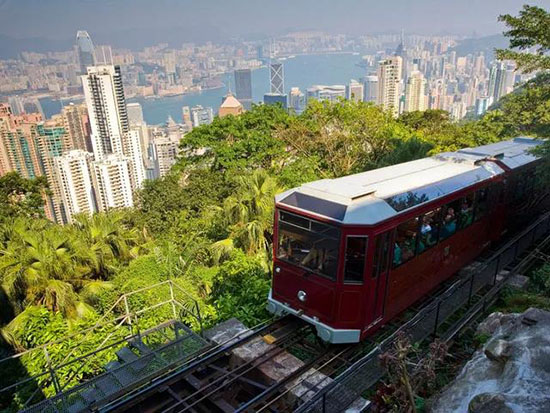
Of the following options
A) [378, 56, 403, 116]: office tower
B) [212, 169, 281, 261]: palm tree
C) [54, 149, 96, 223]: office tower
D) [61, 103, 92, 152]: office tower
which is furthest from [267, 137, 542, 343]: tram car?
[61, 103, 92, 152]: office tower

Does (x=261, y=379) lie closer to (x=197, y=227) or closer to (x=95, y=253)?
(x=95, y=253)

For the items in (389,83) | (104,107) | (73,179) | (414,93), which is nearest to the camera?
(73,179)

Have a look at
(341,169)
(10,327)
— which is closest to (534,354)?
(10,327)

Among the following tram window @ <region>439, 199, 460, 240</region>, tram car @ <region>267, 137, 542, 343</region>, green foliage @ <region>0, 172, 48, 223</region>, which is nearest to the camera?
tram car @ <region>267, 137, 542, 343</region>

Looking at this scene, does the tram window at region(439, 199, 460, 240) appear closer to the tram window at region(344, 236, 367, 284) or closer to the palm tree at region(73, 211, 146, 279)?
the tram window at region(344, 236, 367, 284)

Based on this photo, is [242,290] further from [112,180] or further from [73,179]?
[73,179]

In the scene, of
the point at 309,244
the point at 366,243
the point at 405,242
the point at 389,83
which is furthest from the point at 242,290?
the point at 389,83
